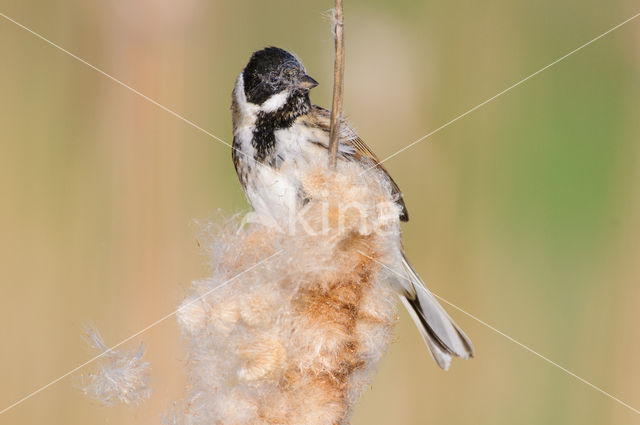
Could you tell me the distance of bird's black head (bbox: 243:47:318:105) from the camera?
5.01 feet

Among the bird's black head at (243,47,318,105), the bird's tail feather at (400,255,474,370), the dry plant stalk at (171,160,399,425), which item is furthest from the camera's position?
the bird's black head at (243,47,318,105)

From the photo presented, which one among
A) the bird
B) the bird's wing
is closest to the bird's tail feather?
the bird

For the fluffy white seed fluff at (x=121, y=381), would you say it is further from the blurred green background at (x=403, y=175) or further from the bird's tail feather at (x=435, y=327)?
the blurred green background at (x=403, y=175)

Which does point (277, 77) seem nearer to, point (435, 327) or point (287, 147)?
point (287, 147)

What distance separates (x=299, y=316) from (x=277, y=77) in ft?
2.49

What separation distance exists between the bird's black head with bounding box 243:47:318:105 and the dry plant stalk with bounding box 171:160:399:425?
537 millimetres

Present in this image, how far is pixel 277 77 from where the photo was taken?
5.04 feet

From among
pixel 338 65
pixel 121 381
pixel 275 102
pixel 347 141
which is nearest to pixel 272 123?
pixel 275 102

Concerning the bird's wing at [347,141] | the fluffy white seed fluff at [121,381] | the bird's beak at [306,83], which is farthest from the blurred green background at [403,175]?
the fluffy white seed fluff at [121,381]

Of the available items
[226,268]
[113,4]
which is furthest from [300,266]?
[113,4]

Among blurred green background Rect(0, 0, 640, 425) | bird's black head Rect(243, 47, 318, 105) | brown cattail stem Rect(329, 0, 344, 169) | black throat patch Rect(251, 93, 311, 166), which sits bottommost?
blurred green background Rect(0, 0, 640, 425)

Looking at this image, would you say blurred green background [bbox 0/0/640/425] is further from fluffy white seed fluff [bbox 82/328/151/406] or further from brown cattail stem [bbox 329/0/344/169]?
brown cattail stem [bbox 329/0/344/169]

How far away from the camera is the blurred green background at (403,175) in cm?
211

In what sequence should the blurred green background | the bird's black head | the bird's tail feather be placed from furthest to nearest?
the blurred green background → the bird's black head → the bird's tail feather
